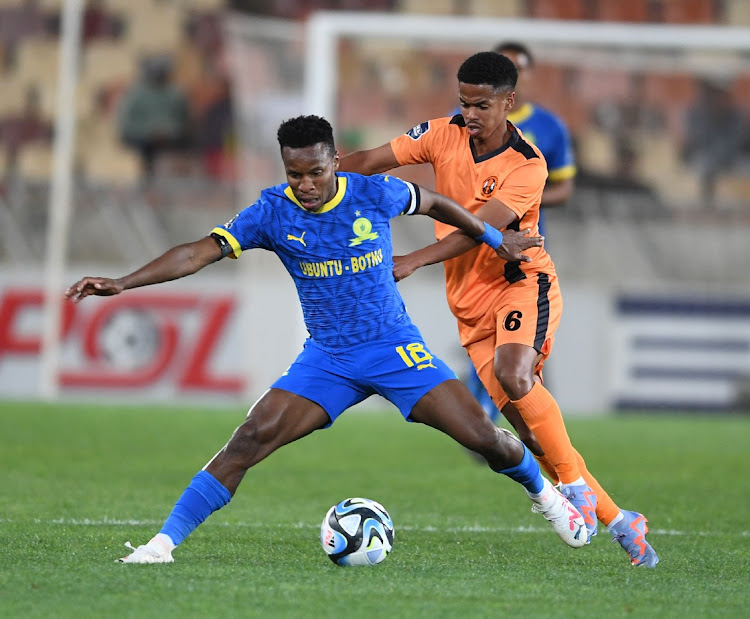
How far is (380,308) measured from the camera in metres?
5.55

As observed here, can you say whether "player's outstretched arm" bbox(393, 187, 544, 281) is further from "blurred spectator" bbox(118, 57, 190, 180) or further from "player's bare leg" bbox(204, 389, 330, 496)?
"blurred spectator" bbox(118, 57, 190, 180)

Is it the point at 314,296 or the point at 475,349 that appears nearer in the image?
the point at 314,296

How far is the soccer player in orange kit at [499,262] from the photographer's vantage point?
598cm

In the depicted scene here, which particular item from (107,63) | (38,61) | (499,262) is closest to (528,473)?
(499,262)

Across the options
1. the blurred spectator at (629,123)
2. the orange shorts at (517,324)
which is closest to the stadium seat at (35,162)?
the blurred spectator at (629,123)

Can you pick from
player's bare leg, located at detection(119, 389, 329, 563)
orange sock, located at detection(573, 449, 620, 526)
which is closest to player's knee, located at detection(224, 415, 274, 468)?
player's bare leg, located at detection(119, 389, 329, 563)

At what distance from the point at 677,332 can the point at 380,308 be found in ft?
30.5

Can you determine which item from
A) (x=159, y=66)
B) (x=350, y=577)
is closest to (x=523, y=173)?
(x=350, y=577)

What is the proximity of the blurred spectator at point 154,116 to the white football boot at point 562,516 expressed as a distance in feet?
40.2

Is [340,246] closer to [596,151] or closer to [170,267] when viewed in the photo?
[170,267]

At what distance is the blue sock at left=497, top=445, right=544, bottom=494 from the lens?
5.60m

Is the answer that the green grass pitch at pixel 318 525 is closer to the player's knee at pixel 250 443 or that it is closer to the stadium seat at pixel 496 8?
the player's knee at pixel 250 443

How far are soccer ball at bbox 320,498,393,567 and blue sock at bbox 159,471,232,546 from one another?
44cm

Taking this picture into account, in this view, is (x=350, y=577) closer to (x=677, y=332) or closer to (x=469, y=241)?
(x=469, y=241)
